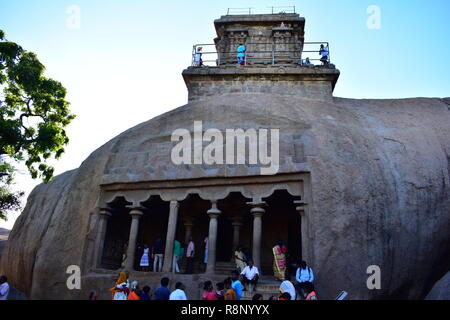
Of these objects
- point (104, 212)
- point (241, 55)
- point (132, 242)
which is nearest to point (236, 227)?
point (132, 242)

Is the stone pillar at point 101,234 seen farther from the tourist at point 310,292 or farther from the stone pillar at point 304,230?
the tourist at point 310,292

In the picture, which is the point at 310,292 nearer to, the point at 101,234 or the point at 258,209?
the point at 258,209

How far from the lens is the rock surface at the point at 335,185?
11.2 m

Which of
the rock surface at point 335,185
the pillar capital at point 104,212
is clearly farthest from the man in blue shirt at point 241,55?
the pillar capital at point 104,212

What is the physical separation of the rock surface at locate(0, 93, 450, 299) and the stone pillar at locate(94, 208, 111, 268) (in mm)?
240

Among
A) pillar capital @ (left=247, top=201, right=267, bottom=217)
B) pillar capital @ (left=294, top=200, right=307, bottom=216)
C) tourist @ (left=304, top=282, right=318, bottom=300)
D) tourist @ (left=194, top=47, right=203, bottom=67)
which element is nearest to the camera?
tourist @ (left=304, top=282, right=318, bottom=300)

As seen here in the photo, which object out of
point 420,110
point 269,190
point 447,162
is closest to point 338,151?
point 269,190

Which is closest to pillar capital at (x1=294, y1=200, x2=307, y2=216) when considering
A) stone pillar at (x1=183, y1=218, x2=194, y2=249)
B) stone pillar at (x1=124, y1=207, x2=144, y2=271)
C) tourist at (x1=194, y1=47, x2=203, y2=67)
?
stone pillar at (x1=183, y1=218, x2=194, y2=249)

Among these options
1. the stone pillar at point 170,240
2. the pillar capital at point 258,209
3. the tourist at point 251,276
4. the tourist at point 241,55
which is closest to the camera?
the tourist at point 251,276

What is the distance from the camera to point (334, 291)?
1069 centimetres

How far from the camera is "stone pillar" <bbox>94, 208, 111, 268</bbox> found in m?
13.5

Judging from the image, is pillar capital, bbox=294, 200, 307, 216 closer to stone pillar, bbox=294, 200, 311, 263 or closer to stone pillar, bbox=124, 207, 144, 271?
stone pillar, bbox=294, 200, 311, 263

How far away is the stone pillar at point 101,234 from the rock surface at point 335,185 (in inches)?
9.5
